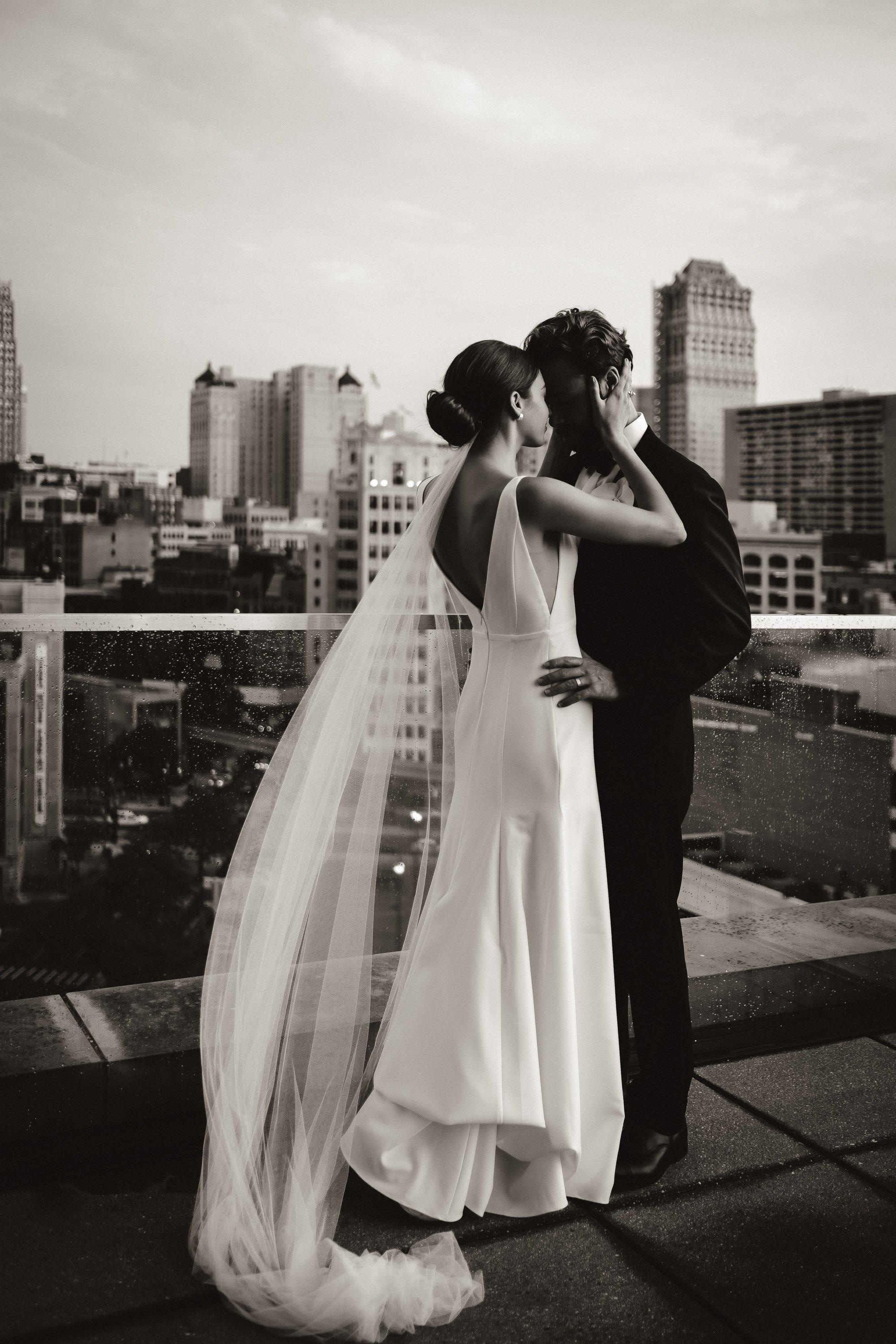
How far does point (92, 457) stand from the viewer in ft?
304

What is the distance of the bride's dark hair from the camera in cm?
247

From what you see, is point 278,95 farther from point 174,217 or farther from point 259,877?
point 259,877

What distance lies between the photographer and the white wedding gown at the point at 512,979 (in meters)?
2.43

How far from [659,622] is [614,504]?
0.34 meters

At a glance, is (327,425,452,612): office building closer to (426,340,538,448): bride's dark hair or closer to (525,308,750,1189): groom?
(525,308,750,1189): groom

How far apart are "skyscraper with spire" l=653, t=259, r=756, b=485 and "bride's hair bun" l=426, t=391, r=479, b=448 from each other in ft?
406

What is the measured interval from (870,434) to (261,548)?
190 feet

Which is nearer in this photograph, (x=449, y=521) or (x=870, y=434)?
(x=449, y=521)

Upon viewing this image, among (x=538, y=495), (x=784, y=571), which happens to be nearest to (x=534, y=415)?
(x=538, y=495)

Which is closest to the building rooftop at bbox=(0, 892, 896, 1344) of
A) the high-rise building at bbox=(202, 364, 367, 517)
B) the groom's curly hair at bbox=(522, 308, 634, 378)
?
the groom's curly hair at bbox=(522, 308, 634, 378)

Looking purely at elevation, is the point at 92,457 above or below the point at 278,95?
below

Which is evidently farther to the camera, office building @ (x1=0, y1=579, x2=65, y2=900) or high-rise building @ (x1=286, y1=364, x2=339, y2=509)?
high-rise building @ (x1=286, y1=364, x2=339, y2=509)

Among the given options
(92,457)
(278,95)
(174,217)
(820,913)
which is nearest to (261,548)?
(92,457)

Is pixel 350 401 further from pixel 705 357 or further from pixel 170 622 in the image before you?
pixel 170 622
